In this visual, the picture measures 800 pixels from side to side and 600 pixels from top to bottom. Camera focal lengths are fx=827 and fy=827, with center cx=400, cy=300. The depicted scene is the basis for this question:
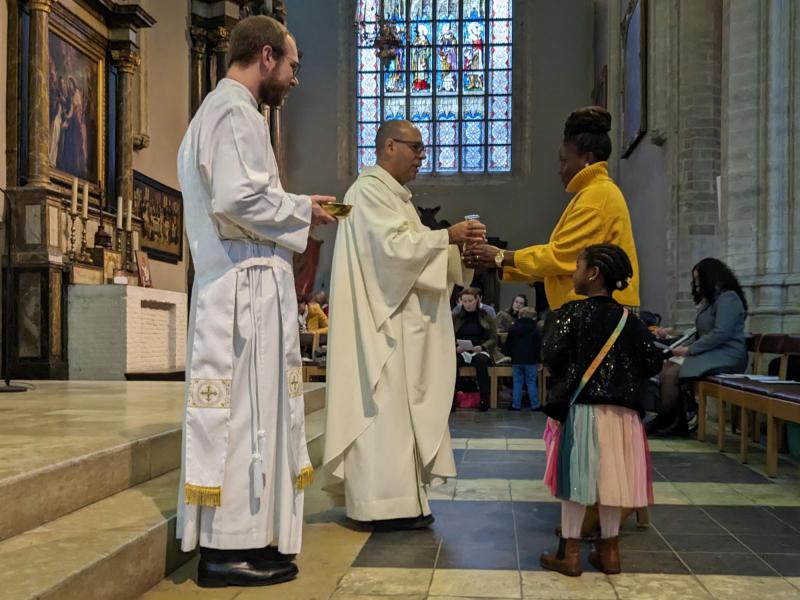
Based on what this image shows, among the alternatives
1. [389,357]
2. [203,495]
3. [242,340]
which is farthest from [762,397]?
[203,495]

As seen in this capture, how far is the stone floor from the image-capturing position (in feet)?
9.00

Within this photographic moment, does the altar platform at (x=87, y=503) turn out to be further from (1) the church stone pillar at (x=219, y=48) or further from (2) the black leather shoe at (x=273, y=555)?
(1) the church stone pillar at (x=219, y=48)

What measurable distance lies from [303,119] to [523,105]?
539 centimetres

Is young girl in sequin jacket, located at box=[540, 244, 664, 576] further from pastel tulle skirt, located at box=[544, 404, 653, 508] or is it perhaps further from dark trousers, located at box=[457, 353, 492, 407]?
dark trousers, located at box=[457, 353, 492, 407]

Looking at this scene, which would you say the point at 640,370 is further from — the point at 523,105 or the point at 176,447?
the point at 523,105

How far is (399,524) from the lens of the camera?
11.8ft

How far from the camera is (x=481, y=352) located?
944cm

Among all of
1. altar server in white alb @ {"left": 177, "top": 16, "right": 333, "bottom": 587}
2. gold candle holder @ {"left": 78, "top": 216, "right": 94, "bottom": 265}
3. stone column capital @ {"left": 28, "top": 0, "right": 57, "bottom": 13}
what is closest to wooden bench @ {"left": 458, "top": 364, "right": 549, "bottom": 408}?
gold candle holder @ {"left": 78, "top": 216, "right": 94, "bottom": 265}

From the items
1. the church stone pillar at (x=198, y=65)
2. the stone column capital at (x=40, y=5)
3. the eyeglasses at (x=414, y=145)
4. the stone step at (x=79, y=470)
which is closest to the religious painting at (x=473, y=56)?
the church stone pillar at (x=198, y=65)

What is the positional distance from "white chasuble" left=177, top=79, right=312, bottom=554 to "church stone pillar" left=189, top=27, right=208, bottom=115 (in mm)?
10055

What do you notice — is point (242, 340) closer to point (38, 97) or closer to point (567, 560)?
point (567, 560)

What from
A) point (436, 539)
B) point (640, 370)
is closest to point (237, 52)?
point (640, 370)

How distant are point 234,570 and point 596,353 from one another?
1463mm

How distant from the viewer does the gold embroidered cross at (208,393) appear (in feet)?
8.80
